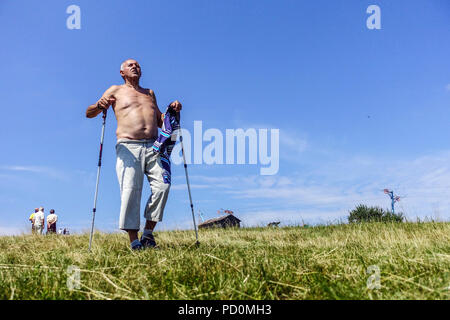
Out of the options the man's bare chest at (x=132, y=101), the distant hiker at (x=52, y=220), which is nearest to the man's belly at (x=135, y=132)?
the man's bare chest at (x=132, y=101)

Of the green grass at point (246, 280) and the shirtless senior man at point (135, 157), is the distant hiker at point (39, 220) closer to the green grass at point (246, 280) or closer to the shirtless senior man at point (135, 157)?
the shirtless senior man at point (135, 157)

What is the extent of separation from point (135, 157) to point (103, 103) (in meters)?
1.08

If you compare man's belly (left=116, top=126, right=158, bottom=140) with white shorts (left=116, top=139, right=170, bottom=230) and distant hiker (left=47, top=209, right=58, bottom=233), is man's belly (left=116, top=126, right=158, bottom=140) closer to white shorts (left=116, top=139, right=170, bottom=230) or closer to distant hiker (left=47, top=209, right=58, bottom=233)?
white shorts (left=116, top=139, right=170, bottom=230)

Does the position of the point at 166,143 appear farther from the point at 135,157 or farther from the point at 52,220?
the point at 52,220

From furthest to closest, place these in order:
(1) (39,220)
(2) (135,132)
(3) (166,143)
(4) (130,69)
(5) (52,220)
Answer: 1. (5) (52,220)
2. (1) (39,220)
3. (4) (130,69)
4. (3) (166,143)
5. (2) (135,132)

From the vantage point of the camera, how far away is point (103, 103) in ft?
17.2

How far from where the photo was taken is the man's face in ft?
18.0

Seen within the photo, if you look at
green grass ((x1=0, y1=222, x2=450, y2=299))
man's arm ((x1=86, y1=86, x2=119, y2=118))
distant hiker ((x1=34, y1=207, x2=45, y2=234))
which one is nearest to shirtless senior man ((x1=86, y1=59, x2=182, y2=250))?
man's arm ((x1=86, y1=86, x2=119, y2=118))

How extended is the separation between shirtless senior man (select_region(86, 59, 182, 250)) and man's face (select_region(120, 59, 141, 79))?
16 mm

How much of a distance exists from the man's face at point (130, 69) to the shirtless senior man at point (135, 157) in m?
0.02

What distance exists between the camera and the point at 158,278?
8.04 ft

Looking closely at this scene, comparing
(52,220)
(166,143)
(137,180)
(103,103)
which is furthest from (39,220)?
(166,143)

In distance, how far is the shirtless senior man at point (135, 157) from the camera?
4938mm
